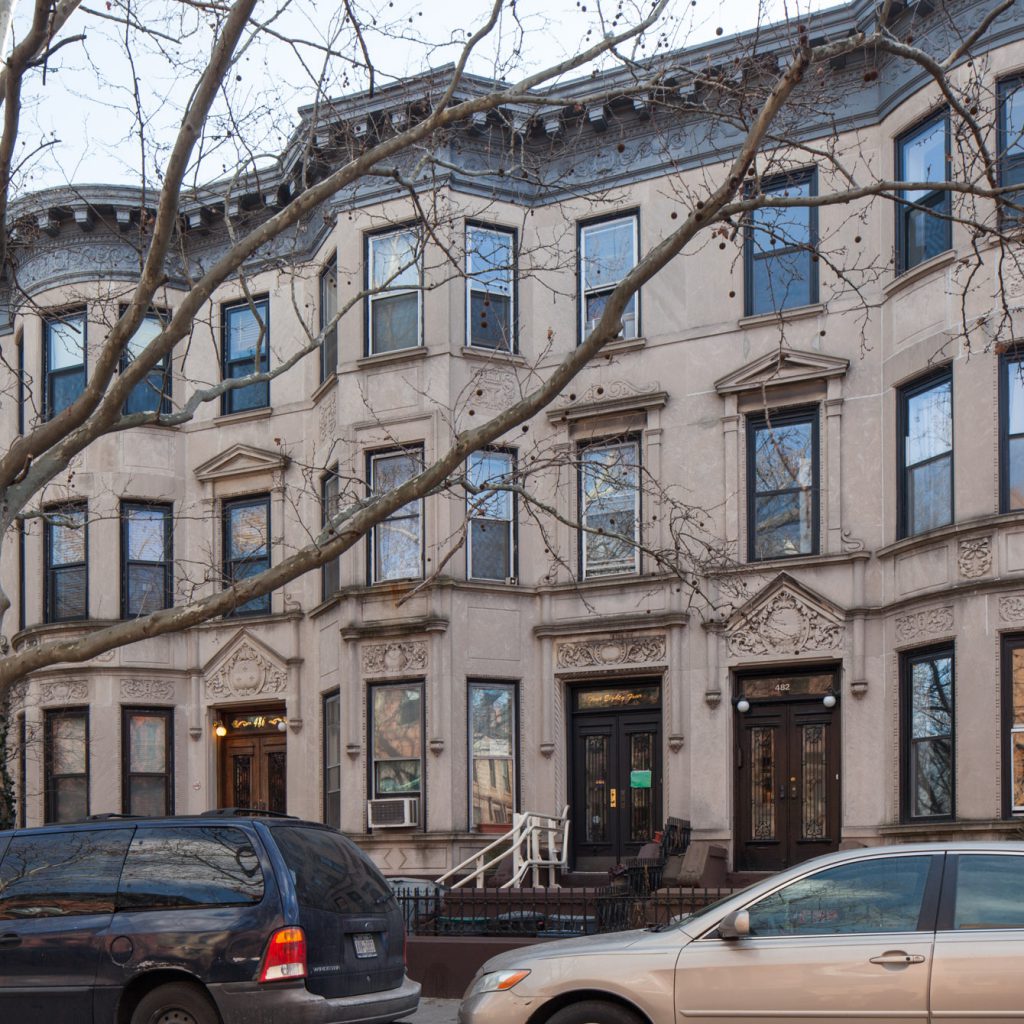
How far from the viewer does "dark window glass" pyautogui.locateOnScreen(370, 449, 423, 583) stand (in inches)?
838

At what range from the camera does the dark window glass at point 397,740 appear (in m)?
20.8

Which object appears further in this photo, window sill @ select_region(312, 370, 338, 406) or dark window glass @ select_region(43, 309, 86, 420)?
dark window glass @ select_region(43, 309, 86, 420)

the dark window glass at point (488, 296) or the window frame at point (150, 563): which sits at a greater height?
the dark window glass at point (488, 296)

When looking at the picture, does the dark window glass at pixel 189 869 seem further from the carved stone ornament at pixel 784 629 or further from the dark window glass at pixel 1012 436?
the carved stone ornament at pixel 784 629

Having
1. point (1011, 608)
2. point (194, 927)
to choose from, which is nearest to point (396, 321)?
point (1011, 608)

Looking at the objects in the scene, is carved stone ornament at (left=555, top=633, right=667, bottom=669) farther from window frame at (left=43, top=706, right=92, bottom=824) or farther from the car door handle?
the car door handle

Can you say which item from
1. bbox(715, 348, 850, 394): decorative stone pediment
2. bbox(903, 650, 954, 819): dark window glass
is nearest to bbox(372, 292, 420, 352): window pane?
bbox(715, 348, 850, 394): decorative stone pediment

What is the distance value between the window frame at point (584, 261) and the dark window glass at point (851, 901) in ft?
44.4

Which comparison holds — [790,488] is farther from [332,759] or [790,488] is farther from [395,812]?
[332,759]

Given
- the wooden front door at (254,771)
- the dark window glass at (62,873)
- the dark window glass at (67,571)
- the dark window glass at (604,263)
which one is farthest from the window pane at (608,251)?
the dark window glass at (62,873)

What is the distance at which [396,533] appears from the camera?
2152cm

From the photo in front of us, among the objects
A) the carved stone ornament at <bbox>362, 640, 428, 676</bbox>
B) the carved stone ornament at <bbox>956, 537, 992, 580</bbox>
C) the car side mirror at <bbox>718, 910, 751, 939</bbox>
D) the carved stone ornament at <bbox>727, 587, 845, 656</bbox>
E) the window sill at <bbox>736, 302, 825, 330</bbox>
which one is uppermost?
the window sill at <bbox>736, 302, 825, 330</bbox>

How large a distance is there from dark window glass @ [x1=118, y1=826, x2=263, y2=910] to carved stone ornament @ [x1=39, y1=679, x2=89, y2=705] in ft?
47.8

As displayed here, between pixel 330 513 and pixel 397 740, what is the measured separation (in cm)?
357
